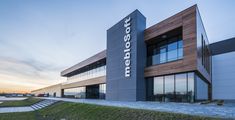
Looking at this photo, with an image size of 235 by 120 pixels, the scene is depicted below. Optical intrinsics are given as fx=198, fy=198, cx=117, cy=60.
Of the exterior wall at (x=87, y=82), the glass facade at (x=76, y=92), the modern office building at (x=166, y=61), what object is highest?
the modern office building at (x=166, y=61)

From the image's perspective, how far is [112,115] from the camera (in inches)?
487

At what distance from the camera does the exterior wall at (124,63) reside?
65.1 feet

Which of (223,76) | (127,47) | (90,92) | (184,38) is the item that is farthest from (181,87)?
(90,92)

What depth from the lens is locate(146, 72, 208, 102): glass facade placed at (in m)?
16.0

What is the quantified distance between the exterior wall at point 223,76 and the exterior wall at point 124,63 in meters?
13.5

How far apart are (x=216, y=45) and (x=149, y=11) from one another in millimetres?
12058

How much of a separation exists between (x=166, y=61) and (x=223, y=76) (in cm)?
1347

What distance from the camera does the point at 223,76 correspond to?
2739 cm

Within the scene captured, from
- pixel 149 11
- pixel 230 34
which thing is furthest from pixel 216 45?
pixel 149 11

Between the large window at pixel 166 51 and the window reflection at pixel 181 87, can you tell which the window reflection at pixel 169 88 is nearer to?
the window reflection at pixel 181 87

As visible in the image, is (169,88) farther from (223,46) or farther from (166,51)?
(223,46)

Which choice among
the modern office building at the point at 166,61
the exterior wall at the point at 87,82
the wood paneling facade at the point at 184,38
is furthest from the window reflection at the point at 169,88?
the exterior wall at the point at 87,82

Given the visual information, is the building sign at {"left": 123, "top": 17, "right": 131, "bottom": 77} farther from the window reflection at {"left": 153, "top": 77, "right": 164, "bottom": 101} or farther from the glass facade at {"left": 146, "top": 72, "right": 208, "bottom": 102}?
the window reflection at {"left": 153, "top": 77, "right": 164, "bottom": 101}

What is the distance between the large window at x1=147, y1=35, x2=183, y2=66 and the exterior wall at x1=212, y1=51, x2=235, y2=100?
1292 centimetres
